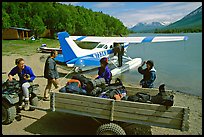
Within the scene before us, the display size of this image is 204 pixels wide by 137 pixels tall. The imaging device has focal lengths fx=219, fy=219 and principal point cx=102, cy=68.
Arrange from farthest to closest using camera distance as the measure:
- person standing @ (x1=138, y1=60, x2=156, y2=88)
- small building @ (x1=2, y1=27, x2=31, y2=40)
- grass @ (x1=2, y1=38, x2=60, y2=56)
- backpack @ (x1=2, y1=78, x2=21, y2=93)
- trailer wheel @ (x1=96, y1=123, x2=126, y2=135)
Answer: small building @ (x1=2, y1=27, x2=31, y2=40), grass @ (x1=2, y1=38, x2=60, y2=56), person standing @ (x1=138, y1=60, x2=156, y2=88), backpack @ (x1=2, y1=78, x2=21, y2=93), trailer wheel @ (x1=96, y1=123, x2=126, y2=135)

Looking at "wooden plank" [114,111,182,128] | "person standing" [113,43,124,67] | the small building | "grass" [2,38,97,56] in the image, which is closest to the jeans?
"wooden plank" [114,111,182,128]

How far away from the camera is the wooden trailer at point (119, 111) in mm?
3562

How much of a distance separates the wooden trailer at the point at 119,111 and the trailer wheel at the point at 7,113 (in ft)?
3.74

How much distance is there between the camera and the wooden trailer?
11.7 ft

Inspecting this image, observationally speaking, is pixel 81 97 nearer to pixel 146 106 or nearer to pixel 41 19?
pixel 146 106

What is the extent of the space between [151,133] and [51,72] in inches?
140

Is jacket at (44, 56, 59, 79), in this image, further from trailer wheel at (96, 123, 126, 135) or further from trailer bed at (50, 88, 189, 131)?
trailer wheel at (96, 123, 126, 135)

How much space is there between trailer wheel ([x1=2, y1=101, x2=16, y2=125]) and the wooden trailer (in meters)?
1.14

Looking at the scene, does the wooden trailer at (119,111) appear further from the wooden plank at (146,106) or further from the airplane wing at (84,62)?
the airplane wing at (84,62)

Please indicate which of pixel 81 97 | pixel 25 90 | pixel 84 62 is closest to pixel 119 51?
pixel 84 62

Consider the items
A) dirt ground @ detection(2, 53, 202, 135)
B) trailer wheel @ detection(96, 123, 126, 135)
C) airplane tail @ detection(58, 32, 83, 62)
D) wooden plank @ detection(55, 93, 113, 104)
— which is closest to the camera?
trailer wheel @ detection(96, 123, 126, 135)

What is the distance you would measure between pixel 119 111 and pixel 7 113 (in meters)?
2.61

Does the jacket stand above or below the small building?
below

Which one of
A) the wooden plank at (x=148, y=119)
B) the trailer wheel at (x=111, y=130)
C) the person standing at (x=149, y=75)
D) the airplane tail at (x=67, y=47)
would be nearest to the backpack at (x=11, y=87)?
the trailer wheel at (x=111, y=130)
